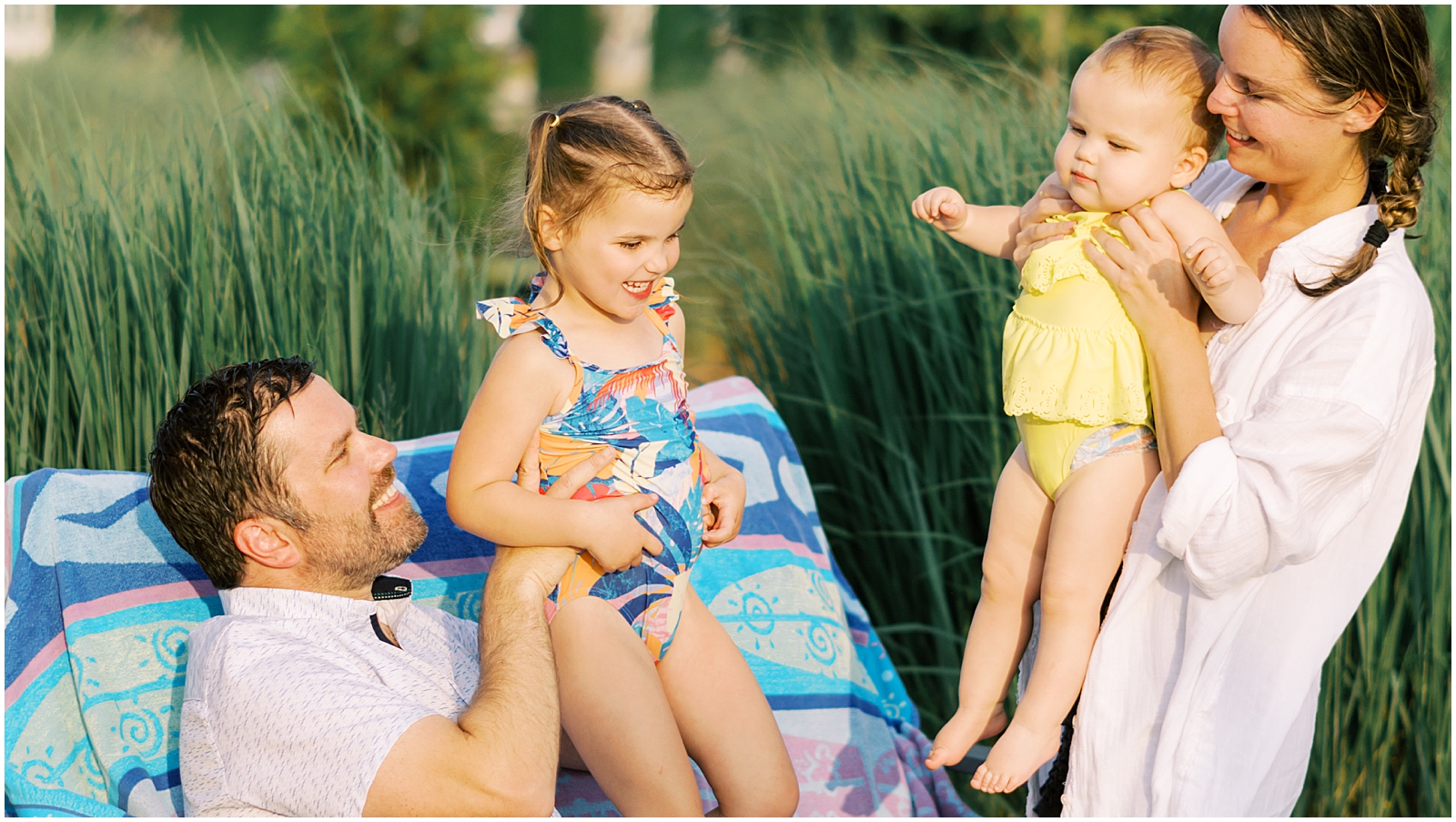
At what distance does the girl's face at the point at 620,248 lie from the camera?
1.97 meters

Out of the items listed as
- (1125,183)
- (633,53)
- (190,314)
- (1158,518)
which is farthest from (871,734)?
(633,53)

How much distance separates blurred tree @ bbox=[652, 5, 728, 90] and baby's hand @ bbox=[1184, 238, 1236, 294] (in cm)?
1343

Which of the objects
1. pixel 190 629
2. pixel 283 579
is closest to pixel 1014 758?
pixel 283 579

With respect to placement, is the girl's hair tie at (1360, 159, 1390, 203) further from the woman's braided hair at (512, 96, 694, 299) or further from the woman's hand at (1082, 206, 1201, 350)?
the woman's braided hair at (512, 96, 694, 299)

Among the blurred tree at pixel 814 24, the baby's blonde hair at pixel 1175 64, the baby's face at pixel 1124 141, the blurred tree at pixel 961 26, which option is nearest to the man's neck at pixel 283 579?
the baby's face at pixel 1124 141

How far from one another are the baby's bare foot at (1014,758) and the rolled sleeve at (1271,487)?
41 cm

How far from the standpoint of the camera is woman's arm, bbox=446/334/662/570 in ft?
6.45

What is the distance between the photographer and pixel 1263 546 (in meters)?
Answer: 1.82

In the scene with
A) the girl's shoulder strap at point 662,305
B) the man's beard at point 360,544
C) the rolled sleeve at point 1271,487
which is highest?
the girl's shoulder strap at point 662,305

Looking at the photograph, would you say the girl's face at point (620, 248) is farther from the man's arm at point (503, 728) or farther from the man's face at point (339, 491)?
the man's face at point (339, 491)

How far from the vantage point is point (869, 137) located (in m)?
4.14

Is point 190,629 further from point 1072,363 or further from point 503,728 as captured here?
point 1072,363

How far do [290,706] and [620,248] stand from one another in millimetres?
924

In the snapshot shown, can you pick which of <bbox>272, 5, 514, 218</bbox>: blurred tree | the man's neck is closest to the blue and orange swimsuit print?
the man's neck
